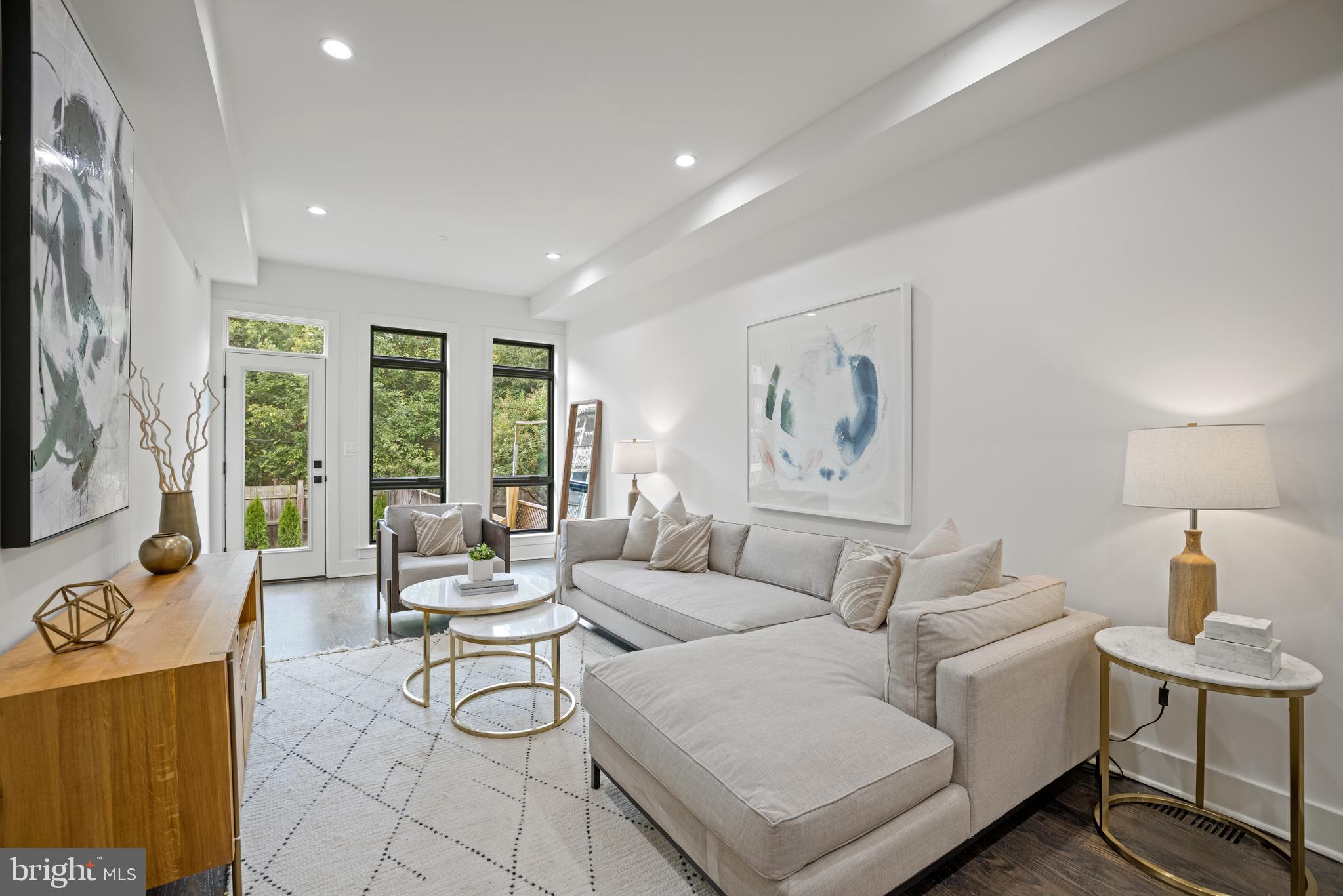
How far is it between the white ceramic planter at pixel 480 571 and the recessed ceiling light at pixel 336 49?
230 centimetres

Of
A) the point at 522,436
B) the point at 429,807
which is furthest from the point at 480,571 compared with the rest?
the point at 522,436

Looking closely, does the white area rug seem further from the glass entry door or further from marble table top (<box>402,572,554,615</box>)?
the glass entry door

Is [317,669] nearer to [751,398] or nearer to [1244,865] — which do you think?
[751,398]

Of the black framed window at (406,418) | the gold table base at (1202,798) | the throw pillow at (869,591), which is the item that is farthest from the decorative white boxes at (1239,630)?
the black framed window at (406,418)

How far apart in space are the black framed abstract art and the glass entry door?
3664 millimetres

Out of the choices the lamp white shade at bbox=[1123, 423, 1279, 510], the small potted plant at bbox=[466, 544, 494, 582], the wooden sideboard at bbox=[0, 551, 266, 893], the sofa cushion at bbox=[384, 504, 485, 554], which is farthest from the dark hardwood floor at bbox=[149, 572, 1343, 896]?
the sofa cushion at bbox=[384, 504, 485, 554]

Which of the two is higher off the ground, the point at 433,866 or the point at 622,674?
the point at 622,674

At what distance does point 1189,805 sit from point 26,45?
3933 millimetres

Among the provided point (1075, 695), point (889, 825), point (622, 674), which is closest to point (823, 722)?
point (889, 825)

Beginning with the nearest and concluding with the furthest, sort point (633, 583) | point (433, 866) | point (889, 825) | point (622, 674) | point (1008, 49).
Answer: point (889, 825)
point (433, 866)
point (622, 674)
point (1008, 49)
point (633, 583)

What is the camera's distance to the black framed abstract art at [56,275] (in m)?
1.43

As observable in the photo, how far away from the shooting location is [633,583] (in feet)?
12.0

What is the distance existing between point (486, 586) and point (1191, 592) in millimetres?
2814

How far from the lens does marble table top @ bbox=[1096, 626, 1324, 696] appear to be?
171cm
